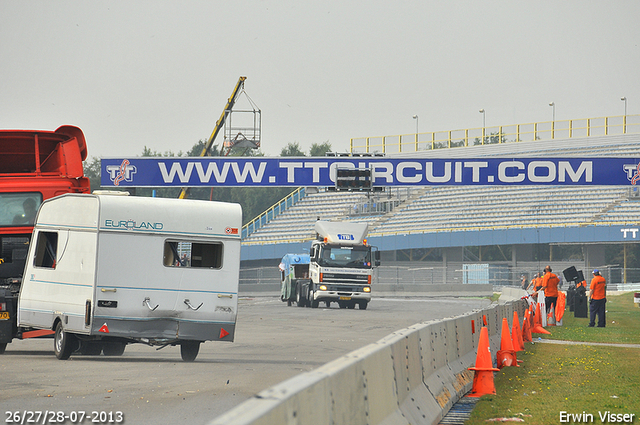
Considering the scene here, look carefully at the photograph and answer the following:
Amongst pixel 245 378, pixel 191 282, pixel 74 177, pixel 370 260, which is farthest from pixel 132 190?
pixel 245 378

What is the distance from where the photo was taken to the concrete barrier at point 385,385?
167 inches

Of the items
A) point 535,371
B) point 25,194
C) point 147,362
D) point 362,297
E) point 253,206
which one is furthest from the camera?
point 253,206

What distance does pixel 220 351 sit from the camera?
55.9 ft

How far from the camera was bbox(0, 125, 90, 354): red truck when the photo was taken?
15.5 metres

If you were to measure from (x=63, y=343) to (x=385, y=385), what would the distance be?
876cm

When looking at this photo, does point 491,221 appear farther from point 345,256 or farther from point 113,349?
point 113,349

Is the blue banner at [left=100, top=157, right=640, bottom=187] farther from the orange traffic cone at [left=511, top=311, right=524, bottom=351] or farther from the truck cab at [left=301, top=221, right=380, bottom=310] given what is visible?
the orange traffic cone at [left=511, top=311, right=524, bottom=351]

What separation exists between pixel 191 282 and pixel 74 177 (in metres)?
4.49

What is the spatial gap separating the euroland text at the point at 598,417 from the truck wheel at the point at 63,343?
8.30 meters

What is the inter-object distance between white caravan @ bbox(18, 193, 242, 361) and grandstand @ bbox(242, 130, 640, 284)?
39.1m

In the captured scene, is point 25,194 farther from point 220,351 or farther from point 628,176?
point 628,176

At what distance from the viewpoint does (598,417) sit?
891 centimetres

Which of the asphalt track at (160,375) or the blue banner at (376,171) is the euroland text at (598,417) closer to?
the asphalt track at (160,375)

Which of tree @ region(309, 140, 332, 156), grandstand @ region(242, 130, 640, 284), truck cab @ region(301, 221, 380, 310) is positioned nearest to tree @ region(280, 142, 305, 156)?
tree @ region(309, 140, 332, 156)
